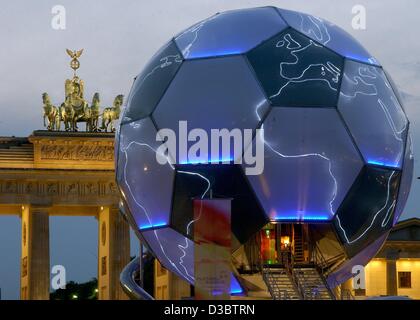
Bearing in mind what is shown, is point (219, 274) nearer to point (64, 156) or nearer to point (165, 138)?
point (165, 138)

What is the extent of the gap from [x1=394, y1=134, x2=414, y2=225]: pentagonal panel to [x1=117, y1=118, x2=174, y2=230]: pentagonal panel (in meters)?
3.52

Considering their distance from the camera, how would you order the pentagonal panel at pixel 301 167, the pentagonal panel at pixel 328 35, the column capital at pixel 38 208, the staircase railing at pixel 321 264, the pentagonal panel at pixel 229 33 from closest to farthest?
1. the pentagonal panel at pixel 301 167
2. the staircase railing at pixel 321 264
3. the pentagonal panel at pixel 229 33
4. the pentagonal panel at pixel 328 35
5. the column capital at pixel 38 208

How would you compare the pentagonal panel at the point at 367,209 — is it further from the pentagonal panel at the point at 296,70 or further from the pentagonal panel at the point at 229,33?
the pentagonal panel at the point at 229,33

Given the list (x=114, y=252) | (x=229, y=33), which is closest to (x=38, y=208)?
(x=114, y=252)

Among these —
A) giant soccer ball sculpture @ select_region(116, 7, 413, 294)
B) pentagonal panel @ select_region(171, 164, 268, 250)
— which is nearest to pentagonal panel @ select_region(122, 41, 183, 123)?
giant soccer ball sculpture @ select_region(116, 7, 413, 294)

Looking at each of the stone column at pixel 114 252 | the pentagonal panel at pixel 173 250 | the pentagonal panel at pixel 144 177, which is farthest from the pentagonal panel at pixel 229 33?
A: the stone column at pixel 114 252

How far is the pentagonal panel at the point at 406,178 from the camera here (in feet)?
65.9

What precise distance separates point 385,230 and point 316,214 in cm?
177

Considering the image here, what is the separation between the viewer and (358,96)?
19.6 meters

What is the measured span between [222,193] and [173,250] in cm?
122

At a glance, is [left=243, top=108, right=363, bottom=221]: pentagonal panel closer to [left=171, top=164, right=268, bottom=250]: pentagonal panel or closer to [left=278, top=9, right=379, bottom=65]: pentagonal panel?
[left=171, top=164, right=268, bottom=250]: pentagonal panel

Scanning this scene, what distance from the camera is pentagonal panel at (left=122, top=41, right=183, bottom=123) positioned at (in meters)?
19.8

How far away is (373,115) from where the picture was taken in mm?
19531

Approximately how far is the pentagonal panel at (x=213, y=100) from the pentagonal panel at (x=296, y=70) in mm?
227
